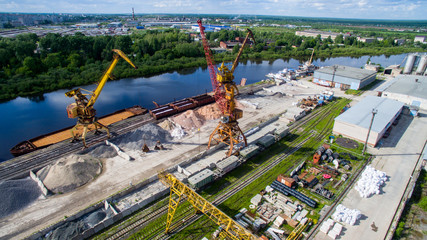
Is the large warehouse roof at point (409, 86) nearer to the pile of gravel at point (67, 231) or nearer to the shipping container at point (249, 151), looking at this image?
the shipping container at point (249, 151)

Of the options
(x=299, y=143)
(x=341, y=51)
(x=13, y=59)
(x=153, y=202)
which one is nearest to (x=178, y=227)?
(x=153, y=202)

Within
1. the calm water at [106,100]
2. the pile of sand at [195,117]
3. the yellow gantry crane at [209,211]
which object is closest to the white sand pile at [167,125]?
the pile of sand at [195,117]

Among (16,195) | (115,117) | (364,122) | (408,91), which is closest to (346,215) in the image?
(364,122)

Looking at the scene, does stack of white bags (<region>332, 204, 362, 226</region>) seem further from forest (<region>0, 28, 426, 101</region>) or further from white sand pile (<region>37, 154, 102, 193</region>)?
forest (<region>0, 28, 426, 101</region>)

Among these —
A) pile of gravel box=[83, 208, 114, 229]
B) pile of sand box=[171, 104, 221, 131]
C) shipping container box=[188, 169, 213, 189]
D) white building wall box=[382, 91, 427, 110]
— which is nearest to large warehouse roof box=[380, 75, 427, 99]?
white building wall box=[382, 91, 427, 110]

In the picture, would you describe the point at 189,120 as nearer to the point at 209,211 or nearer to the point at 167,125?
the point at 167,125
